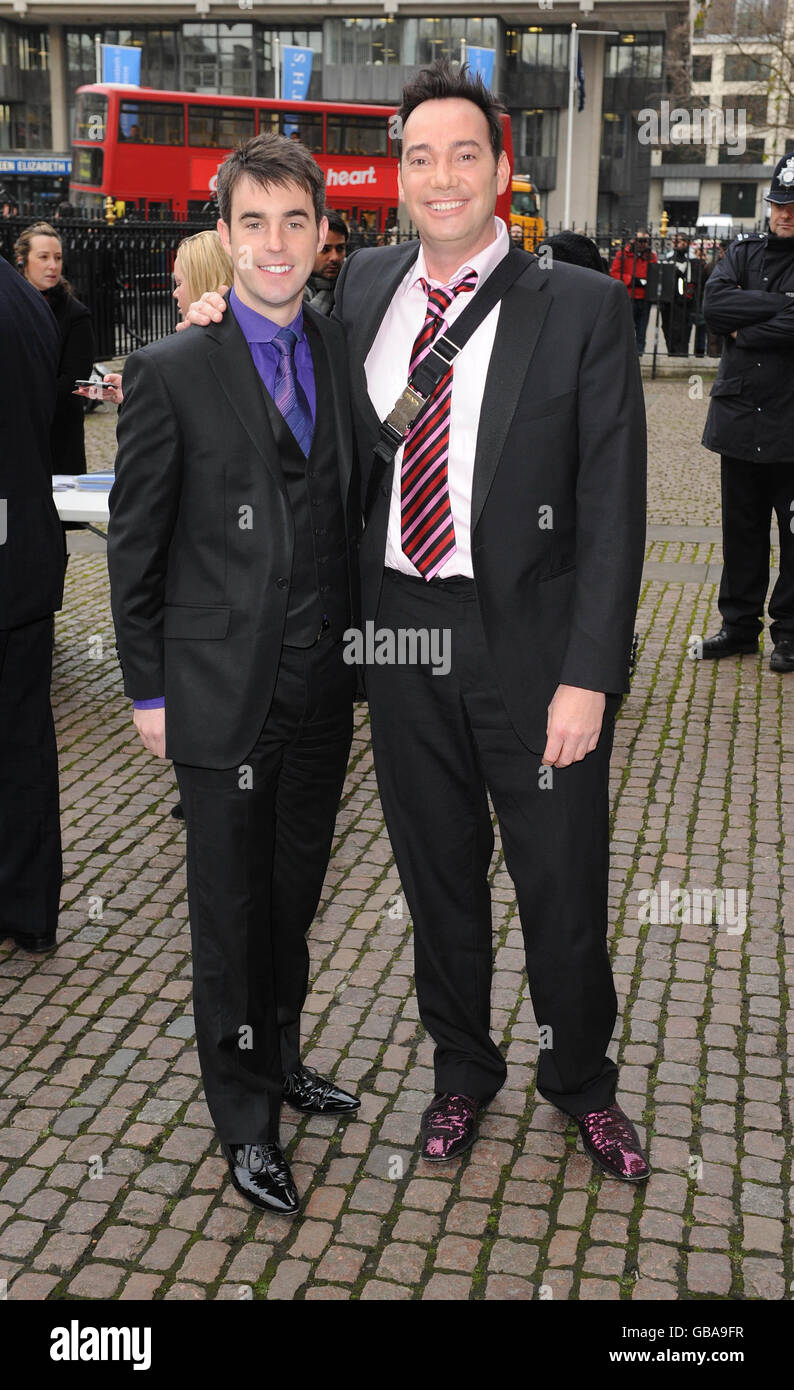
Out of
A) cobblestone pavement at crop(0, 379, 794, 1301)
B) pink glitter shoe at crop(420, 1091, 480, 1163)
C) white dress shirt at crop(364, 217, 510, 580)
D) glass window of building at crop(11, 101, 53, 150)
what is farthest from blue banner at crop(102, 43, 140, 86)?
pink glitter shoe at crop(420, 1091, 480, 1163)

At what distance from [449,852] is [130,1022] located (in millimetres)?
1308

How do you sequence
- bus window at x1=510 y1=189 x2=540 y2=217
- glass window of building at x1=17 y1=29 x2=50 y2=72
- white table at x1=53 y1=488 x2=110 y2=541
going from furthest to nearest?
glass window of building at x1=17 y1=29 x2=50 y2=72, bus window at x1=510 y1=189 x2=540 y2=217, white table at x1=53 y1=488 x2=110 y2=541

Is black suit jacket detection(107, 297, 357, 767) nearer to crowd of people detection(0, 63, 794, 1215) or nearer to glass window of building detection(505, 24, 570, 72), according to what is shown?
crowd of people detection(0, 63, 794, 1215)

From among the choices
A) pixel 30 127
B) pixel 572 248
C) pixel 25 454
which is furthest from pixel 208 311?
pixel 30 127

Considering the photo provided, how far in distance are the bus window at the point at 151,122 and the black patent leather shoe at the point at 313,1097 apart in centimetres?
2930

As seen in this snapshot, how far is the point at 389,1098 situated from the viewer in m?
3.81

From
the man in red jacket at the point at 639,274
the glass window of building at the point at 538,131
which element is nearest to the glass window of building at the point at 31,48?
the glass window of building at the point at 538,131

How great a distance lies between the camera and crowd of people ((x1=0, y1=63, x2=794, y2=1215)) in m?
3.01

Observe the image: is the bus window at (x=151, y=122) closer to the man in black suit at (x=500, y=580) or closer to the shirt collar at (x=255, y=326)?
the man in black suit at (x=500, y=580)

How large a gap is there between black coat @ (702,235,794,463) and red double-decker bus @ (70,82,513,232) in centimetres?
2377

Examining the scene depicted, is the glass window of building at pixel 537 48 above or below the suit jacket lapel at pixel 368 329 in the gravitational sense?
above

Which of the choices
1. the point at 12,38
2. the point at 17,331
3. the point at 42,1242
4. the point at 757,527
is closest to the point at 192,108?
the point at 757,527

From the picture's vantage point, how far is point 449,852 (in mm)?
3490

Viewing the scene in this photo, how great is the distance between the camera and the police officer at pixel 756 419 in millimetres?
7367
